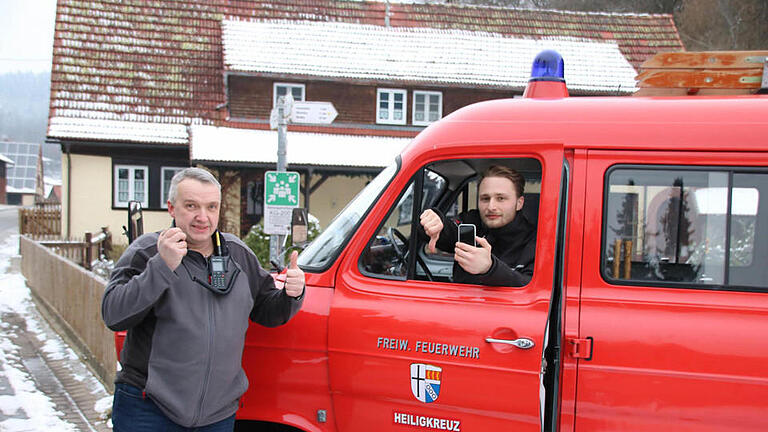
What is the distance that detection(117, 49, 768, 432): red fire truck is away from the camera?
2.61 metres

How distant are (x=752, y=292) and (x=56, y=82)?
21178 millimetres

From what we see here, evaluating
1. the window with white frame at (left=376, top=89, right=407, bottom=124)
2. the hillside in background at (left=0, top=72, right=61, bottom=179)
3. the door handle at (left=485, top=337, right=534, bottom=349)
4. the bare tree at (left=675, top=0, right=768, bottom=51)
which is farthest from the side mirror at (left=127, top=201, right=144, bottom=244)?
the hillside in background at (left=0, top=72, right=61, bottom=179)

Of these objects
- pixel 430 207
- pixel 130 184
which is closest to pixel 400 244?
pixel 430 207

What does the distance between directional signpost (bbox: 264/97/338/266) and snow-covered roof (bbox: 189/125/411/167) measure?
950 cm

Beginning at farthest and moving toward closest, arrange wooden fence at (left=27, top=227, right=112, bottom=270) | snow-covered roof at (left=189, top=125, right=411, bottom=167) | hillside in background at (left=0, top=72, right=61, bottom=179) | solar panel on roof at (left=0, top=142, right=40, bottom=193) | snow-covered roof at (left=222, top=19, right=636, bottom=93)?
hillside in background at (left=0, top=72, right=61, bottom=179), solar panel on roof at (left=0, top=142, right=40, bottom=193), snow-covered roof at (left=222, top=19, right=636, bottom=93), snow-covered roof at (left=189, top=125, right=411, bottom=167), wooden fence at (left=27, top=227, right=112, bottom=270)

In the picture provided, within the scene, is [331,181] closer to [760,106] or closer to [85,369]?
[85,369]

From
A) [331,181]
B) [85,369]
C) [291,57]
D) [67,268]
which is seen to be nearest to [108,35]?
[291,57]

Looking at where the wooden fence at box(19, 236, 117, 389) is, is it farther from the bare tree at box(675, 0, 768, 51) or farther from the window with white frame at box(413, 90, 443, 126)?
the bare tree at box(675, 0, 768, 51)

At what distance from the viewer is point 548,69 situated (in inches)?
132

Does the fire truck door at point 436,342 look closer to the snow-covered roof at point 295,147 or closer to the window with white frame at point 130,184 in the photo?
the snow-covered roof at point 295,147

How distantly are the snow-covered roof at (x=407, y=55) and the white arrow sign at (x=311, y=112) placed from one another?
12.5m

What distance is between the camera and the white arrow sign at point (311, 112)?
7742 mm

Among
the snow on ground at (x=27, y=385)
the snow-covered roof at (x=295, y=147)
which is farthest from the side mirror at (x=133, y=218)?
the snow-covered roof at (x=295, y=147)

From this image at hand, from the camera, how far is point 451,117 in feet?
10.2
